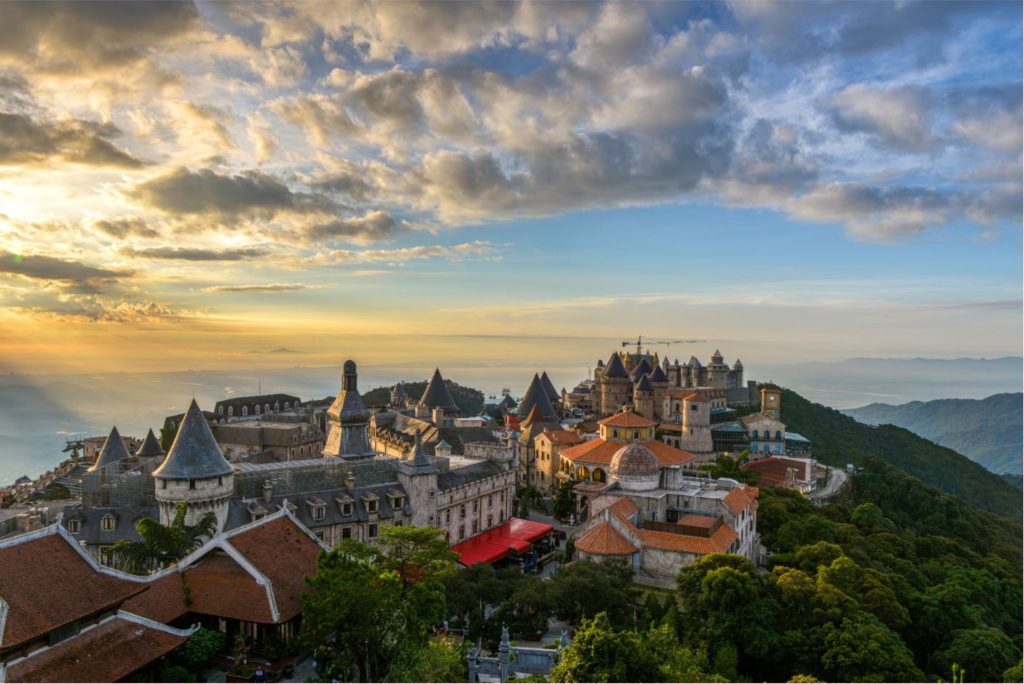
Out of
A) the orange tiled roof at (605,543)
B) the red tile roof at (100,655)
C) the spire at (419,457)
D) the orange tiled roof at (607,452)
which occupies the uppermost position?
the spire at (419,457)

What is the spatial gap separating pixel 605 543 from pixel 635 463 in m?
10.0

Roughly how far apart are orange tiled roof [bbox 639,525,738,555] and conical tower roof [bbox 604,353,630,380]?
169ft

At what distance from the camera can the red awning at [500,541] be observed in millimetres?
46281

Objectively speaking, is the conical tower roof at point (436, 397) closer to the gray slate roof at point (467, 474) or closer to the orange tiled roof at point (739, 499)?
the gray slate roof at point (467, 474)

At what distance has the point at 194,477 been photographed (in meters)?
37.2

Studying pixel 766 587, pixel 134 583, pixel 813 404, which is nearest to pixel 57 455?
pixel 134 583

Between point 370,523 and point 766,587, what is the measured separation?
24.5m

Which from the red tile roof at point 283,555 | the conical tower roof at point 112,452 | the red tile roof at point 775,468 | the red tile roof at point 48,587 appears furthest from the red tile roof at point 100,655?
the red tile roof at point 775,468

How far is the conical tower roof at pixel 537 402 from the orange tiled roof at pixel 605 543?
3823cm

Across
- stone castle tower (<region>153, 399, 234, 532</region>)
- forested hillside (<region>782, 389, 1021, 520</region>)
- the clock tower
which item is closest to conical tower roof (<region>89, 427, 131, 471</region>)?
stone castle tower (<region>153, 399, 234, 532</region>)

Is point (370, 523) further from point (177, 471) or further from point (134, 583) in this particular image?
point (134, 583)

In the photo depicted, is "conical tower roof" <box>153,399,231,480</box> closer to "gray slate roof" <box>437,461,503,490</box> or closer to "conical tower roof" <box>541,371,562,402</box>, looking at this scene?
"gray slate roof" <box>437,461,503,490</box>

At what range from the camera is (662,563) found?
42344 millimetres

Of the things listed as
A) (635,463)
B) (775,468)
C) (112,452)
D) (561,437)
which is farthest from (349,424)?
(775,468)
